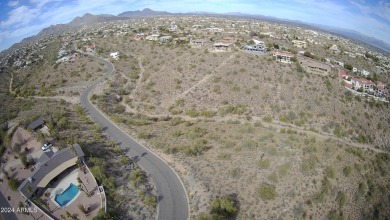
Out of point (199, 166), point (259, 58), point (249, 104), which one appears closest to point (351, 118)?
point (249, 104)

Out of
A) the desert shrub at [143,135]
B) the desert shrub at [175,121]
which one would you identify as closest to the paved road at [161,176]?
the desert shrub at [143,135]

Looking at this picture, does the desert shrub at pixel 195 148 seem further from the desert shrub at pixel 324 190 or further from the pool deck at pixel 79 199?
the desert shrub at pixel 324 190

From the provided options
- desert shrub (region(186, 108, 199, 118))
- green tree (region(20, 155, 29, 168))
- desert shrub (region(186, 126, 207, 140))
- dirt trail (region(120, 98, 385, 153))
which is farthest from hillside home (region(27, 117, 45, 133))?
desert shrub (region(186, 108, 199, 118))

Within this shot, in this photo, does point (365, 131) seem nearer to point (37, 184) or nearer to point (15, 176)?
point (37, 184)

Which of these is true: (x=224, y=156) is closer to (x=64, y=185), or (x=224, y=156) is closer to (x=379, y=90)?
(x=64, y=185)

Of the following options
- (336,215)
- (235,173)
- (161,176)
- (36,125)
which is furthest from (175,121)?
(336,215)
